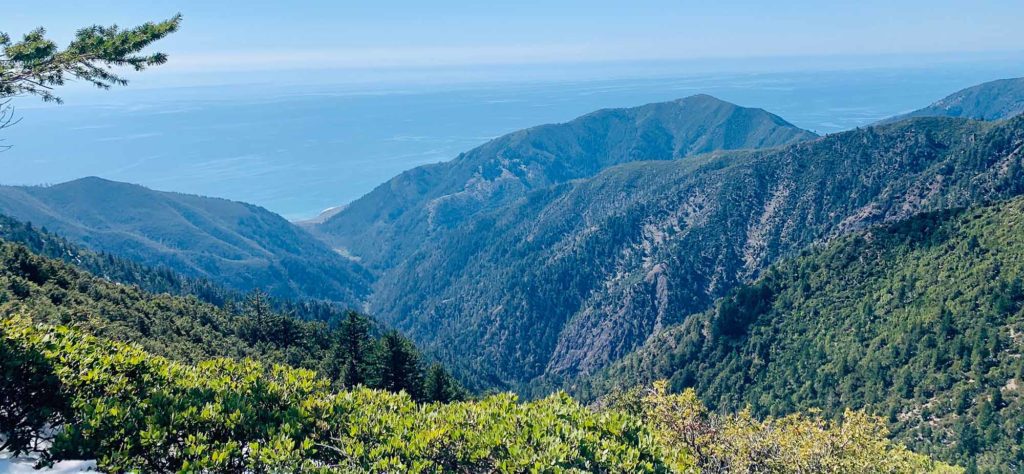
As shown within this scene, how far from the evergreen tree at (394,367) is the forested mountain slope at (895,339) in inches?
1866

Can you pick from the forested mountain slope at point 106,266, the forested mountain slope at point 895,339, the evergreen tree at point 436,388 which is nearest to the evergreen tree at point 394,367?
the evergreen tree at point 436,388

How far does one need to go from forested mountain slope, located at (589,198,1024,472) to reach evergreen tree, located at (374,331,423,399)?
4738cm

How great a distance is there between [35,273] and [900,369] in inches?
4964

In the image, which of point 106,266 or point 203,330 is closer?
point 203,330

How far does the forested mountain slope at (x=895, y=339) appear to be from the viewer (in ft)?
257

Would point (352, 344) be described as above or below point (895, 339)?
above

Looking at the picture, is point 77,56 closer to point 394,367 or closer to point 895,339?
point 394,367

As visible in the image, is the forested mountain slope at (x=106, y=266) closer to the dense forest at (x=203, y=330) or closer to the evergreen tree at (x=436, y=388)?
the dense forest at (x=203, y=330)

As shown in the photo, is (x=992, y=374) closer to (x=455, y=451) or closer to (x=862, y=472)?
(x=862, y=472)

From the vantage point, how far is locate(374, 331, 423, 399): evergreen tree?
53906mm

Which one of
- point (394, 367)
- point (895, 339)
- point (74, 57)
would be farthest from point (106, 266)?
point (895, 339)

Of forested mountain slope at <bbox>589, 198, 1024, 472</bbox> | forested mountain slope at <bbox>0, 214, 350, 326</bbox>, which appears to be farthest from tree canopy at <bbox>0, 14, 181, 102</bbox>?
forested mountain slope at <bbox>0, 214, 350, 326</bbox>

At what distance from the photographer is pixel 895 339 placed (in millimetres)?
98938

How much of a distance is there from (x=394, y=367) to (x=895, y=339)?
9324 centimetres
